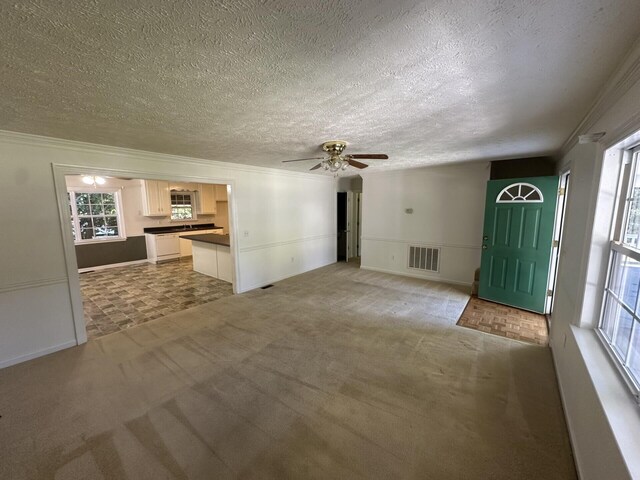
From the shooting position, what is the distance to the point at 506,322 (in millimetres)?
3439

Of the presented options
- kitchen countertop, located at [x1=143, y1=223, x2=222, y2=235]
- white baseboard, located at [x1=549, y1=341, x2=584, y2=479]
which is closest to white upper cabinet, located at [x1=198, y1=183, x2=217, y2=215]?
kitchen countertop, located at [x1=143, y1=223, x2=222, y2=235]

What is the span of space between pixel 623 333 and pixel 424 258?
12.8 ft

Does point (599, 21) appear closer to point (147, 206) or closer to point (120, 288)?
point (120, 288)

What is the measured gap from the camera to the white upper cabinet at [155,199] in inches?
256

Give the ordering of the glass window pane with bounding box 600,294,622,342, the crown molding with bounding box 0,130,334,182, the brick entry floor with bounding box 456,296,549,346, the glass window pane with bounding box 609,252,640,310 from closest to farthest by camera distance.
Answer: the glass window pane with bounding box 609,252,640,310 < the glass window pane with bounding box 600,294,622,342 < the crown molding with bounding box 0,130,334,182 < the brick entry floor with bounding box 456,296,549,346

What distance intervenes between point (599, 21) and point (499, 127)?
1565 mm

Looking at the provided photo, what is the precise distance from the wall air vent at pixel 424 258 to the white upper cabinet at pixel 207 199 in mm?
5921

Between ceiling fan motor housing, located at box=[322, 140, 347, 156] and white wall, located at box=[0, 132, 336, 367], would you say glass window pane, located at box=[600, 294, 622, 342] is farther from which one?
white wall, located at box=[0, 132, 336, 367]

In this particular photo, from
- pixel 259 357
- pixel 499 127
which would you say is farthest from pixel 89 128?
pixel 499 127

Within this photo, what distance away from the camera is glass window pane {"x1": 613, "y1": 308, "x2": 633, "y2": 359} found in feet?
5.08

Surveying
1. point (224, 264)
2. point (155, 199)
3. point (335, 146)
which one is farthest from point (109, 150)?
point (155, 199)

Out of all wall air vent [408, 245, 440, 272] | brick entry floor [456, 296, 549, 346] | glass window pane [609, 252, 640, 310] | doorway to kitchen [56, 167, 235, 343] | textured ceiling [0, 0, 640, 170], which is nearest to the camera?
textured ceiling [0, 0, 640, 170]

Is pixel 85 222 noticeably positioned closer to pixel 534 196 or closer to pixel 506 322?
pixel 506 322

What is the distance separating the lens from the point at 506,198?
3.96 metres
